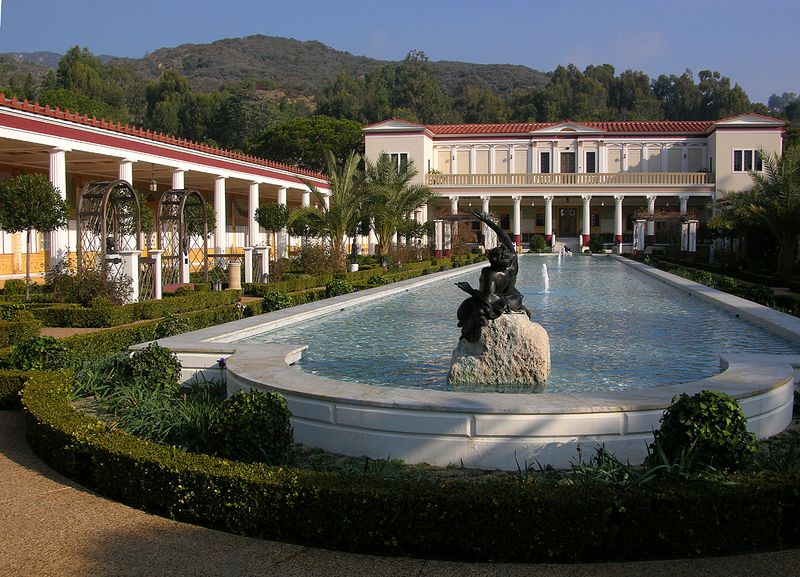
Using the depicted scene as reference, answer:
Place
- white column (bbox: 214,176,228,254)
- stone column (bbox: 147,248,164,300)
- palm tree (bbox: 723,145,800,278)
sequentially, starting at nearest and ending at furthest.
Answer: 1. stone column (bbox: 147,248,164,300)
2. palm tree (bbox: 723,145,800,278)
3. white column (bbox: 214,176,228,254)

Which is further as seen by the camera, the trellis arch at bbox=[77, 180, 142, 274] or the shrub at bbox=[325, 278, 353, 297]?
the trellis arch at bbox=[77, 180, 142, 274]

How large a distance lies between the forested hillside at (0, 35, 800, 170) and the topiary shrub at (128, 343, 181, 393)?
47.0m

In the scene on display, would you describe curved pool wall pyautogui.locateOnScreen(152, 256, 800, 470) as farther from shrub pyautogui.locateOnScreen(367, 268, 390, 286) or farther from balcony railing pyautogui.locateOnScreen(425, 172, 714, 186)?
balcony railing pyautogui.locateOnScreen(425, 172, 714, 186)

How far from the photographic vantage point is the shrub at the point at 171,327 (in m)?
9.47

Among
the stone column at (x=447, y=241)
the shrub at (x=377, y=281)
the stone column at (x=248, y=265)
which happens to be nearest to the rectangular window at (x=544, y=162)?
the stone column at (x=447, y=241)

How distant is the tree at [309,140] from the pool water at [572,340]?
41.0 meters

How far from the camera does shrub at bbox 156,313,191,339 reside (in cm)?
947

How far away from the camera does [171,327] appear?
960 centimetres

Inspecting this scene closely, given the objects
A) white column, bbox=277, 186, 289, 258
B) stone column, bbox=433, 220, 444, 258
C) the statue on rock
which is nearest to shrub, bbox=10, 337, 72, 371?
the statue on rock

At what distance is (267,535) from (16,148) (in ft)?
58.5

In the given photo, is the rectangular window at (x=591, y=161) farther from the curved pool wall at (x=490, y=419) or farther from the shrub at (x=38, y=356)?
the shrub at (x=38, y=356)

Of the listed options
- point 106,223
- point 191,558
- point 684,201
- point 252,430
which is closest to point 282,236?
point 106,223

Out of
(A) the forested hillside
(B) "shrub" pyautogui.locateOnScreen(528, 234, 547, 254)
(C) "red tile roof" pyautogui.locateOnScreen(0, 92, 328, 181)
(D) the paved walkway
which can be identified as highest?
(A) the forested hillside

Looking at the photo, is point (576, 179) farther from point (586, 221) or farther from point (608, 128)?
point (608, 128)
